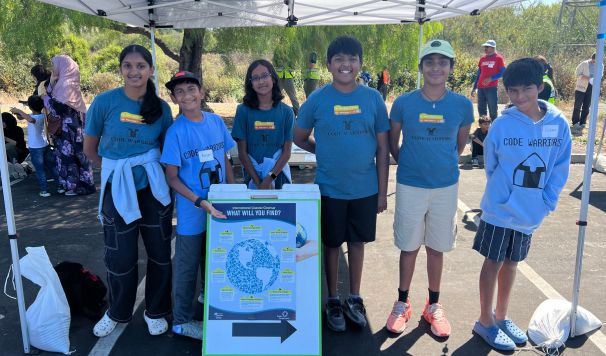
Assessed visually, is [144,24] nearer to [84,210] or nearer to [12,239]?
[84,210]

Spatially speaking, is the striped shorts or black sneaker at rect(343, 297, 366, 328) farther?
black sneaker at rect(343, 297, 366, 328)

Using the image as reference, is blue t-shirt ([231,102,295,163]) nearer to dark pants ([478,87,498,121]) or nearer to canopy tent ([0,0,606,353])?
canopy tent ([0,0,606,353])

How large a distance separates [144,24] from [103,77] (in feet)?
60.4

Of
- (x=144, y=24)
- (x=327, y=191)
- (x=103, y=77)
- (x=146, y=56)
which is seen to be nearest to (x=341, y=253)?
(x=327, y=191)

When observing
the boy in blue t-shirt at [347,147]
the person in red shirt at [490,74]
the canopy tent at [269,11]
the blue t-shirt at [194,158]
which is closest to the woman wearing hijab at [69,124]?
the canopy tent at [269,11]

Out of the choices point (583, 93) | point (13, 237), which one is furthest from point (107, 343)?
point (583, 93)

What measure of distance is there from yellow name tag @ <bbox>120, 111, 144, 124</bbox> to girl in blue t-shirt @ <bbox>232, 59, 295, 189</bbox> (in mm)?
809

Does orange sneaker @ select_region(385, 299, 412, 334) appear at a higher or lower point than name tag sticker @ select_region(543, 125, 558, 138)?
lower

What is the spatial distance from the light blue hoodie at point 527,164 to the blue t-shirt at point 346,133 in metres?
0.76

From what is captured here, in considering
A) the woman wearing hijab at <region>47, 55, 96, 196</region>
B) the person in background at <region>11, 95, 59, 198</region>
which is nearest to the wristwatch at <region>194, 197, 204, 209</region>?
the woman wearing hijab at <region>47, 55, 96, 196</region>

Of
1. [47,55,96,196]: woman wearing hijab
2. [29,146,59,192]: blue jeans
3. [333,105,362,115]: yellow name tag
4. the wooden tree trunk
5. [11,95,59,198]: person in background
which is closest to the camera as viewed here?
[333,105,362,115]: yellow name tag

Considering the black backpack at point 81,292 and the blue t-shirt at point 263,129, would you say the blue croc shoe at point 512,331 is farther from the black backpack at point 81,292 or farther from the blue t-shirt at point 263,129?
the black backpack at point 81,292

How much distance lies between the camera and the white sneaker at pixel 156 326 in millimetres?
3338

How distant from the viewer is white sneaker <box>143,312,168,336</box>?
334 centimetres
